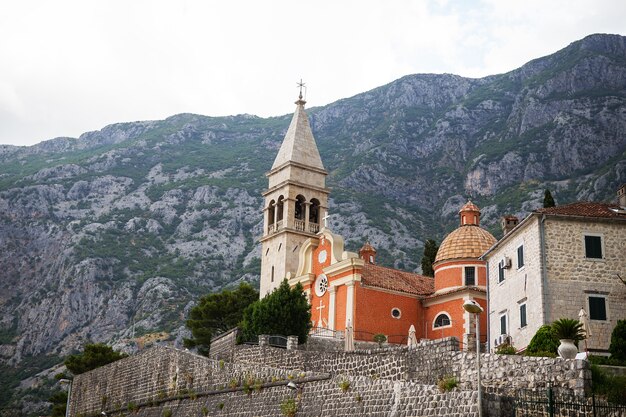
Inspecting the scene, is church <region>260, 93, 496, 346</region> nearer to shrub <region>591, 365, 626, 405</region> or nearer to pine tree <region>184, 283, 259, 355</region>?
→ pine tree <region>184, 283, 259, 355</region>

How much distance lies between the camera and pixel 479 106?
468 ft

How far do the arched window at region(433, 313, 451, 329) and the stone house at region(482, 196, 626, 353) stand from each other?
15002mm

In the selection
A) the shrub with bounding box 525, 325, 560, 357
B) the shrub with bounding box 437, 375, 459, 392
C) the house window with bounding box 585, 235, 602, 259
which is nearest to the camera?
the shrub with bounding box 437, 375, 459, 392

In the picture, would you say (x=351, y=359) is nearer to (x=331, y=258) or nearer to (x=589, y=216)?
(x=589, y=216)

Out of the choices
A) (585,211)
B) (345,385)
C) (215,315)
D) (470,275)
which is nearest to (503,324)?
(585,211)

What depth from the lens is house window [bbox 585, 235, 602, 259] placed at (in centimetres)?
3248

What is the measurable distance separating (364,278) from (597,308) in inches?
768

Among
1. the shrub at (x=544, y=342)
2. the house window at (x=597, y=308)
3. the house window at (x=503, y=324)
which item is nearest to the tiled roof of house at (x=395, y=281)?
the house window at (x=503, y=324)

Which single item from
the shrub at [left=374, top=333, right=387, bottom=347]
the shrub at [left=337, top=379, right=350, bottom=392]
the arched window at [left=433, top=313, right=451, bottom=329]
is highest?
the arched window at [left=433, top=313, right=451, bottom=329]

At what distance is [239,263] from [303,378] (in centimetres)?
8497

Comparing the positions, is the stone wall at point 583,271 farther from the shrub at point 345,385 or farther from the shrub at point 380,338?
the shrub at point 380,338

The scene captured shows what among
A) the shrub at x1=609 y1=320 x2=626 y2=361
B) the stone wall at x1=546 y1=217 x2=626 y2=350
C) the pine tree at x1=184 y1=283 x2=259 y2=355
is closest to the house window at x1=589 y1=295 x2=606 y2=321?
the stone wall at x1=546 y1=217 x2=626 y2=350

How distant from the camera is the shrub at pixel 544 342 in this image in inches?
1112

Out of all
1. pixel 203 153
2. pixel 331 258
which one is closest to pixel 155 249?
pixel 203 153
